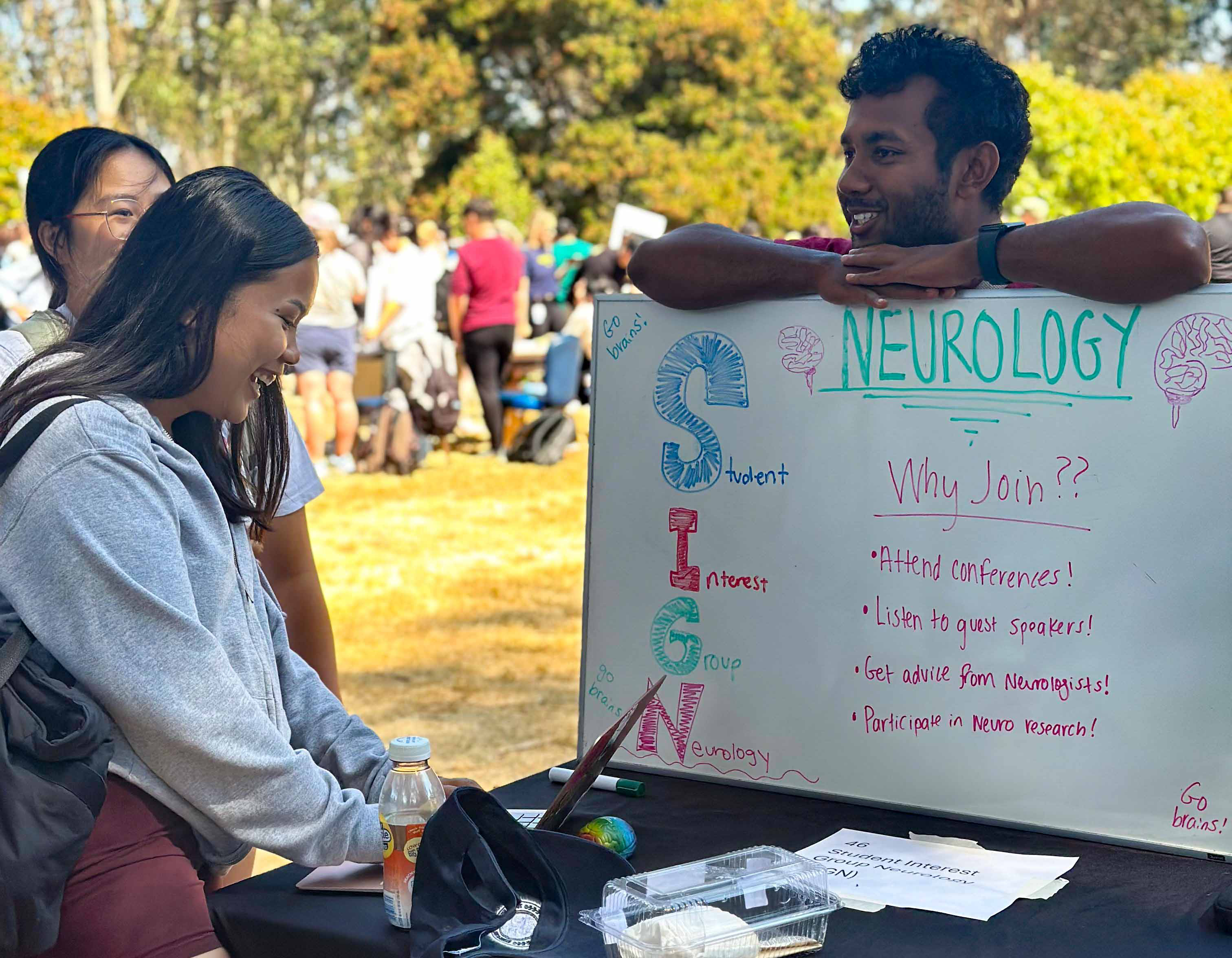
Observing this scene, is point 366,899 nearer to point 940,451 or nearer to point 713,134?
point 940,451

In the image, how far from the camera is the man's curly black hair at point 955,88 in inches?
93.3

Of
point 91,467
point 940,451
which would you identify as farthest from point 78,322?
point 940,451

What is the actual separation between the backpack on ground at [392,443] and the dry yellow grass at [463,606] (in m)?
0.15

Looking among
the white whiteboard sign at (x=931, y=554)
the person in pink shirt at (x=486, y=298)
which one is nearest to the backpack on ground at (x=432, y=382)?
the person in pink shirt at (x=486, y=298)

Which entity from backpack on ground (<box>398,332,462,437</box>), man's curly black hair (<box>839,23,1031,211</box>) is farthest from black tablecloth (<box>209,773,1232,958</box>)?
backpack on ground (<box>398,332,462,437</box>)

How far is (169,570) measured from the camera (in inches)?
69.6

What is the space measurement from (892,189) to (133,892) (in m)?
1.66

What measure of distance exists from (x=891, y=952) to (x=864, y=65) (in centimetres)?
155

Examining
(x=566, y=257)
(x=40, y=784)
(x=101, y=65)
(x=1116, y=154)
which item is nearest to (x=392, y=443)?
(x=566, y=257)

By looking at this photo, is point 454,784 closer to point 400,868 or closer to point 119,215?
point 400,868

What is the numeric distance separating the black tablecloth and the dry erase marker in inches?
1.7

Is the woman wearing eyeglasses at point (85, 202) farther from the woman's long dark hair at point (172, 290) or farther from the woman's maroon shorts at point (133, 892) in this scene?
the woman's maroon shorts at point (133, 892)

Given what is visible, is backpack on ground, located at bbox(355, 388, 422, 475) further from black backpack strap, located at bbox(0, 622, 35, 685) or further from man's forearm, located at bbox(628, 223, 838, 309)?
black backpack strap, located at bbox(0, 622, 35, 685)

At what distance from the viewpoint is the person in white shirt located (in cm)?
933
